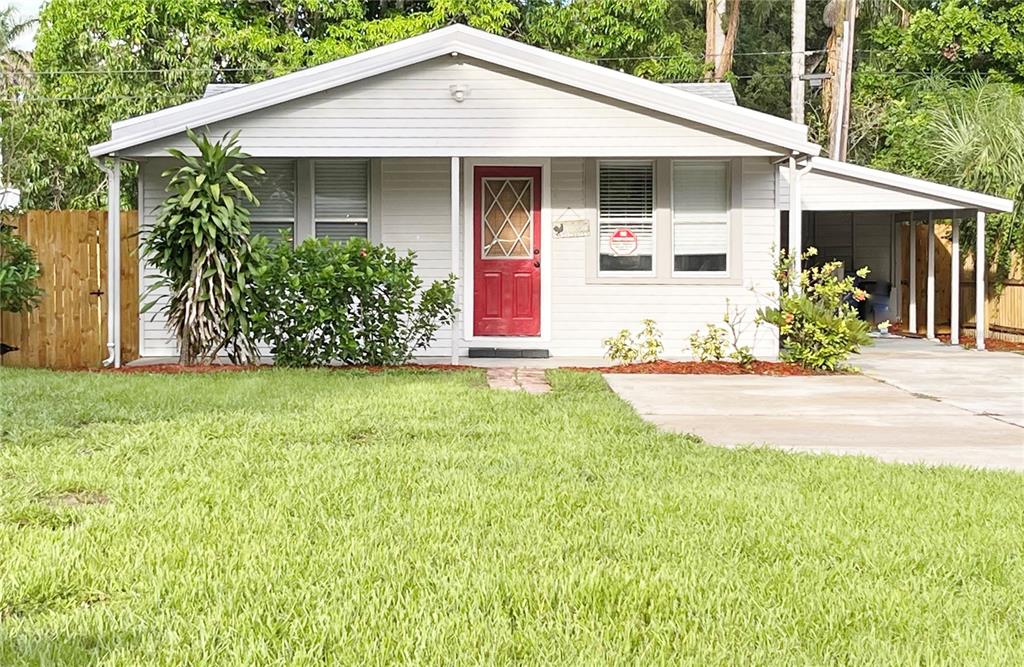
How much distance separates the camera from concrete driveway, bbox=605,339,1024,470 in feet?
20.6

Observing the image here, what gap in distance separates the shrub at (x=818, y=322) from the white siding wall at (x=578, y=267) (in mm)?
980

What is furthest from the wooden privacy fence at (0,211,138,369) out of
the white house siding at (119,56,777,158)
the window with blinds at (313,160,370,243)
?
the window with blinds at (313,160,370,243)

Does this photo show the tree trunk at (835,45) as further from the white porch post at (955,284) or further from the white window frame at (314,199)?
the white window frame at (314,199)

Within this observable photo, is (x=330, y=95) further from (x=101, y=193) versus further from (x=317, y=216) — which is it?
(x=101, y=193)

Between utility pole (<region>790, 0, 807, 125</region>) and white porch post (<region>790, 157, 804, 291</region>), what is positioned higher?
utility pole (<region>790, 0, 807, 125</region>)

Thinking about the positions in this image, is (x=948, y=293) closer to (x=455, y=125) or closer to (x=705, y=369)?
(x=705, y=369)

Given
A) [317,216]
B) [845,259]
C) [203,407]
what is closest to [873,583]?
[203,407]

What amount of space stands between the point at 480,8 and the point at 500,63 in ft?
50.8

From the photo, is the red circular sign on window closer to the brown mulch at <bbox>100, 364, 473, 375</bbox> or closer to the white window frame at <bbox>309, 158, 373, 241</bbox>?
the brown mulch at <bbox>100, 364, 473, 375</bbox>

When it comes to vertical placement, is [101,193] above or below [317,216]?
above

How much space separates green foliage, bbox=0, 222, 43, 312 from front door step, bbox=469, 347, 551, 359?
202 inches

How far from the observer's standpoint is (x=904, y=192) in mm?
14039

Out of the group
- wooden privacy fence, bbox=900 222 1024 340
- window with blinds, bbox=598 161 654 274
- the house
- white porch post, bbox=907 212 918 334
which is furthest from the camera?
white porch post, bbox=907 212 918 334

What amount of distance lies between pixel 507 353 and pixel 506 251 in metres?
1.32
